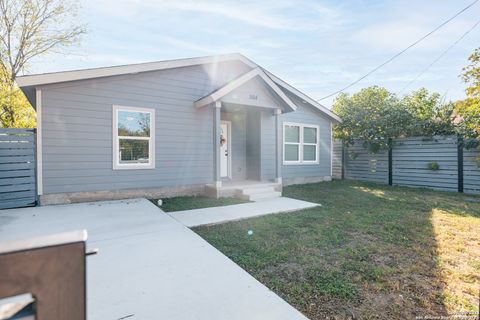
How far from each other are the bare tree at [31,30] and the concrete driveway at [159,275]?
11585 millimetres

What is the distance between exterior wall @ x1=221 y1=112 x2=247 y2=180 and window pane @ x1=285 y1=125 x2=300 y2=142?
1.88 metres

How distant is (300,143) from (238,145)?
2.87m

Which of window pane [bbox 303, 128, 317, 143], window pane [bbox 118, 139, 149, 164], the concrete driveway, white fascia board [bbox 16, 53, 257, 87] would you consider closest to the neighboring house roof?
white fascia board [bbox 16, 53, 257, 87]

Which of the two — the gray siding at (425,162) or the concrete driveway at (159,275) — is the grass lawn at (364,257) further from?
the gray siding at (425,162)

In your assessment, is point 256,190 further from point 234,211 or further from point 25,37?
point 25,37

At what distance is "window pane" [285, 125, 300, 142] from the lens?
1021cm

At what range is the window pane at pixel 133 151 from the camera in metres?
6.83

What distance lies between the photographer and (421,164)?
30.4ft

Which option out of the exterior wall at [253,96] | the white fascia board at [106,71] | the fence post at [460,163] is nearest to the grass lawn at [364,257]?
the fence post at [460,163]

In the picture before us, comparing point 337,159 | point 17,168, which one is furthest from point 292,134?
point 17,168

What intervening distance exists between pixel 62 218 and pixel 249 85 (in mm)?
6072

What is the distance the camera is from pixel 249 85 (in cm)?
790

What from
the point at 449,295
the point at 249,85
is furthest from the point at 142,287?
the point at 249,85

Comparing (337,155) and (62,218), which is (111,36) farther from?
(337,155)
